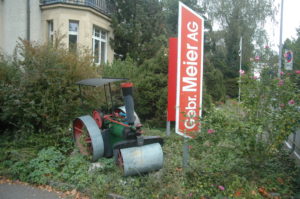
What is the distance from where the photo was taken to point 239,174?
4211 mm

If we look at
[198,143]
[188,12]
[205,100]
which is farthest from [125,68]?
[198,143]

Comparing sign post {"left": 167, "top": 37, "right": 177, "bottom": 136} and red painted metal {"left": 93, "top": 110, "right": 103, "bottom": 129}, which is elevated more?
sign post {"left": 167, "top": 37, "right": 177, "bottom": 136}

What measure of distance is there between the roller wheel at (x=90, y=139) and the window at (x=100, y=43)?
8.81m

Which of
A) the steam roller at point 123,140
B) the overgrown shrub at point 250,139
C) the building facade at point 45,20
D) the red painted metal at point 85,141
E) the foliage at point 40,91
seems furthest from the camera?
the building facade at point 45,20

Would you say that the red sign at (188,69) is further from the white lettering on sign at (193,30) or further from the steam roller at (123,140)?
the steam roller at (123,140)

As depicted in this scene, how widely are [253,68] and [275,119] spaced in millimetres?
1055

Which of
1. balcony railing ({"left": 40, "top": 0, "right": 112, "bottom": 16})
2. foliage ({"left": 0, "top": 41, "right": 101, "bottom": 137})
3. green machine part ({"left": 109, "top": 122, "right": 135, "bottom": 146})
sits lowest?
green machine part ({"left": 109, "top": 122, "right": 135, "bottom": 146})

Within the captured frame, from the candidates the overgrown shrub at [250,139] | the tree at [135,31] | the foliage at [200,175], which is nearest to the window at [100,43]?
the tree at [135,31]

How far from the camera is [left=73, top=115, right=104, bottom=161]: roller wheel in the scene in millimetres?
4871

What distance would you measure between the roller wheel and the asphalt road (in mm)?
1021

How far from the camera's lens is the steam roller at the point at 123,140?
4367 mm

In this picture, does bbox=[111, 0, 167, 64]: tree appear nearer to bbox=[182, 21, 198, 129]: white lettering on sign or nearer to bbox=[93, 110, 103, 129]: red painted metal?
bbox=[93, 110, 103, 129]: red painted metal

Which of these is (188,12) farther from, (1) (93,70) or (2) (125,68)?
(2) (125,68)

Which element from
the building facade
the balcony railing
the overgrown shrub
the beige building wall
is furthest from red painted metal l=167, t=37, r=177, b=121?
the balcony railing
